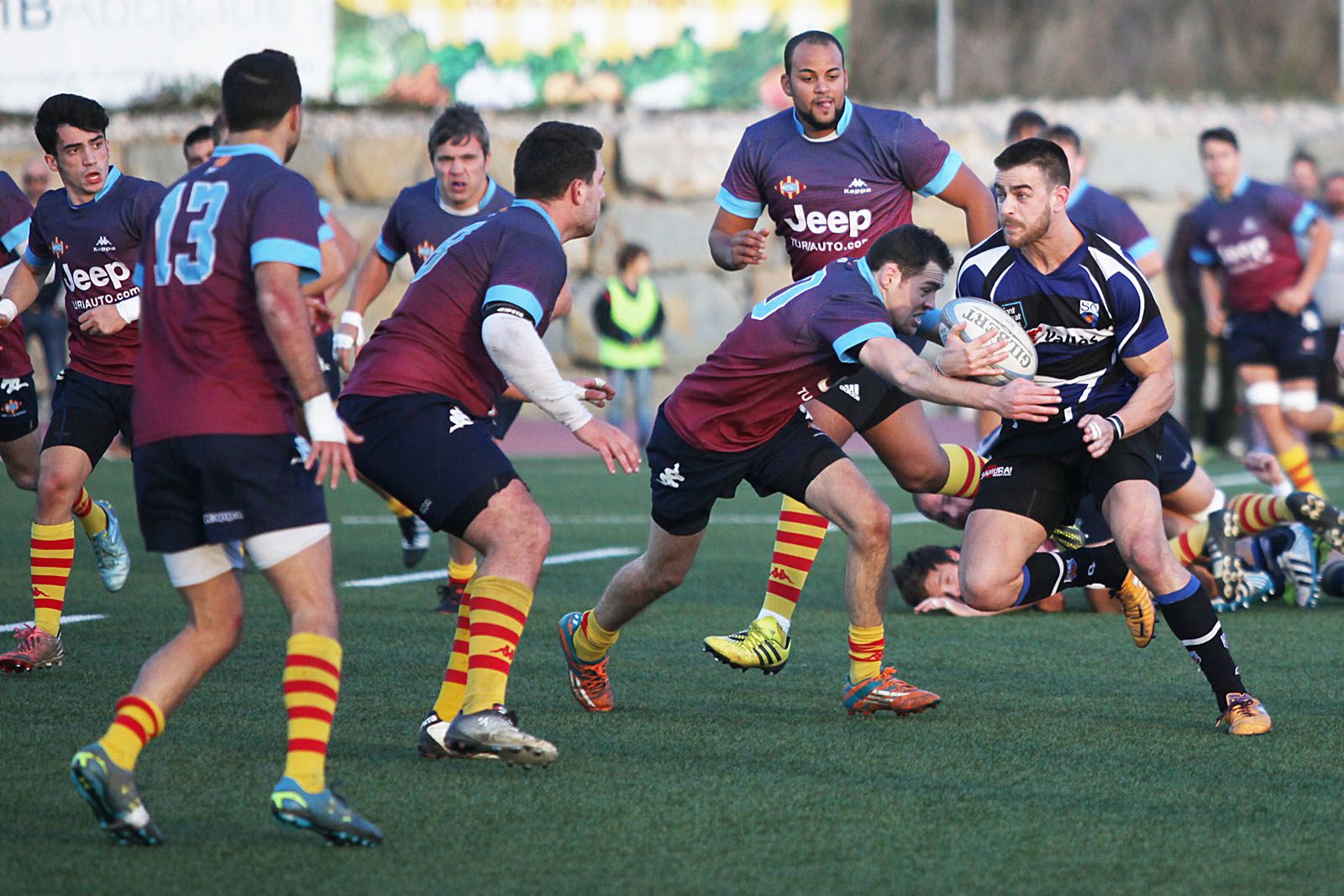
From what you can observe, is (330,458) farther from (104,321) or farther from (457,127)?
(457,127)

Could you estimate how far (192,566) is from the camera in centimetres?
446

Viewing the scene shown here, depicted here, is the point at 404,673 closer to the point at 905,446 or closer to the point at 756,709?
the point at 756,709

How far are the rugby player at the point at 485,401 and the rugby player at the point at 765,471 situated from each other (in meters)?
0.78

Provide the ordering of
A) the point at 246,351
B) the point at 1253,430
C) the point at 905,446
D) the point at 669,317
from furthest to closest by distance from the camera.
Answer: the point at 669,317 < the point at 1253,430 < the point at 905,446 < the point at 246,351

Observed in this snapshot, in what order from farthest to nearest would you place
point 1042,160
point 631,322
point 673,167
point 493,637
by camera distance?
point 673,167
point 631,322
point 1042,160
point 493,637

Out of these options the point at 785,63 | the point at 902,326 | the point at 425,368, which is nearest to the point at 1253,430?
the point at 785,63

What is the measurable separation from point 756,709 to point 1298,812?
204 cm

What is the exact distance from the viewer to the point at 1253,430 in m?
15.5

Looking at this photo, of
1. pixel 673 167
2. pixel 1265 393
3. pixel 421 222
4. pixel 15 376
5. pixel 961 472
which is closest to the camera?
pixel 961 472

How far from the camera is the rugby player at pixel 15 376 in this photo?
24.2 ft

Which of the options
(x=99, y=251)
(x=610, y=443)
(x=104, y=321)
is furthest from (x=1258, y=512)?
(x=99, y=251)

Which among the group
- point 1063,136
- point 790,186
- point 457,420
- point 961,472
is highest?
point 1063,136

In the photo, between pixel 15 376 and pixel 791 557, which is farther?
pixel 15 376

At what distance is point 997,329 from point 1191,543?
2965 millimetres
